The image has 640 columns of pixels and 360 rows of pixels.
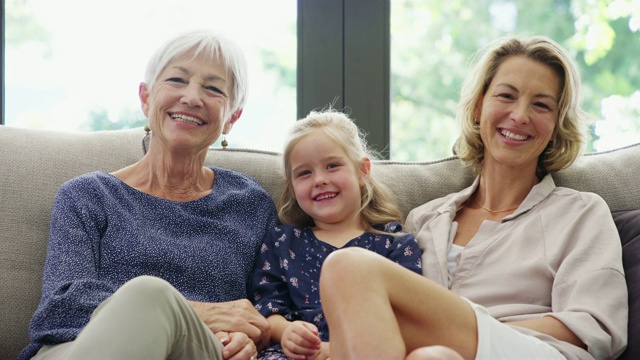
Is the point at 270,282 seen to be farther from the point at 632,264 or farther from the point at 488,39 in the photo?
the point at 488,39

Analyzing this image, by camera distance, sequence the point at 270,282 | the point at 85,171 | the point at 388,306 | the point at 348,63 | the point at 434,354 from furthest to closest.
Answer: the point at 348,63 < the point at 85,171 < the point at 270,282 < the point at 388,306 < the point at 434,354

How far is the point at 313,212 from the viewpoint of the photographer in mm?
2184

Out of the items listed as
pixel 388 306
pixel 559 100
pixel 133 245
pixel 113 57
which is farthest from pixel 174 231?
pixel 113 57

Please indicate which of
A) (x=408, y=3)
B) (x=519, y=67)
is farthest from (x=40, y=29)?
(x=519, y=67)

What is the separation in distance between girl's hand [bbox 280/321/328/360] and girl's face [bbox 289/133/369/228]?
1.26 feet

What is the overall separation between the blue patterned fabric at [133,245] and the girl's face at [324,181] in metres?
0.14

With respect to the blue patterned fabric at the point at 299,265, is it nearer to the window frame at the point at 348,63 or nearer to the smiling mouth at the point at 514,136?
the smiling mouth at the point at 514,136

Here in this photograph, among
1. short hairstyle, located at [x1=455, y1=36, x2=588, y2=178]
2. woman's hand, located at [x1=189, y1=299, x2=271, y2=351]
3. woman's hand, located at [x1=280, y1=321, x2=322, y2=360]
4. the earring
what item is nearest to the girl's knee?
woman's hand, located at [x1=280, y1=321, x2=322, y2=360]

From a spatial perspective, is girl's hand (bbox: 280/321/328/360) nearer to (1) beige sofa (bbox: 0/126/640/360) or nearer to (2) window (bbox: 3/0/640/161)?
(1) beige sofa (bbox: 0/126/640/360)

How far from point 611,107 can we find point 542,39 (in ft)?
2.96

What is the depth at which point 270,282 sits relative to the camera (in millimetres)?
2084

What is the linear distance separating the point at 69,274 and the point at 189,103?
1.75 feet

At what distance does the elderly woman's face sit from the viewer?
7.08 feet

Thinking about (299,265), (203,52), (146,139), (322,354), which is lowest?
(322,354)
